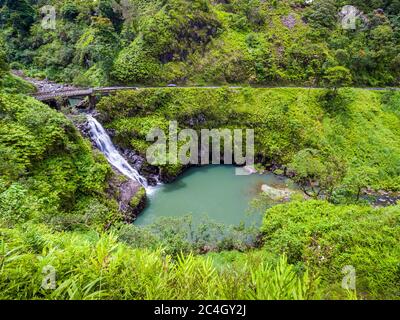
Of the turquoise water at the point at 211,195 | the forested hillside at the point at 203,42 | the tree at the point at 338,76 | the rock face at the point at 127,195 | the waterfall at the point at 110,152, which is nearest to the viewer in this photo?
the rock face at the point at 127,195

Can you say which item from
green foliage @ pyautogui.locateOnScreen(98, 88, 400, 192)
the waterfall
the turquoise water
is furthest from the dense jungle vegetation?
the turquoise water

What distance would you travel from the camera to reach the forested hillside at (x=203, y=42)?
1206 inches

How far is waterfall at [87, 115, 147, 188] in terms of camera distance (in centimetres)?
2141

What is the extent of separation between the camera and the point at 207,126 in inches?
1070

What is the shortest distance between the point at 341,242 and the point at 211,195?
37.4 ft

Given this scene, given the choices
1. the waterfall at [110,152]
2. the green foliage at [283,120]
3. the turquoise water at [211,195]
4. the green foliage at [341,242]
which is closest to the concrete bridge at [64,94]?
the green foliage at [283,120]

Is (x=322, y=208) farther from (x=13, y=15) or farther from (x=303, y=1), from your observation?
(x=13, y=15)

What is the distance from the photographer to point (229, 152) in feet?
85.7

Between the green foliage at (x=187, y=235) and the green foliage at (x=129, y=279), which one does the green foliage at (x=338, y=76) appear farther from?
the green foliage at (x=129, y=279)

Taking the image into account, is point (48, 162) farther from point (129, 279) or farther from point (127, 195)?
point (129, 279)

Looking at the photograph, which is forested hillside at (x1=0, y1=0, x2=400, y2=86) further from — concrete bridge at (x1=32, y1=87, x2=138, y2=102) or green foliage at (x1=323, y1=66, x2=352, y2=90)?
concrete bridge at (x1=32, y1=87, x2=138, y2=102)

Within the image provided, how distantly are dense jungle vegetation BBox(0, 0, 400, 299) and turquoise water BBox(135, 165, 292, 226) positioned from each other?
5.87 ft

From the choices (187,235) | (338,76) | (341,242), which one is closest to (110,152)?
(187,235)

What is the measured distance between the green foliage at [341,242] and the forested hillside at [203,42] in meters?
18.7
